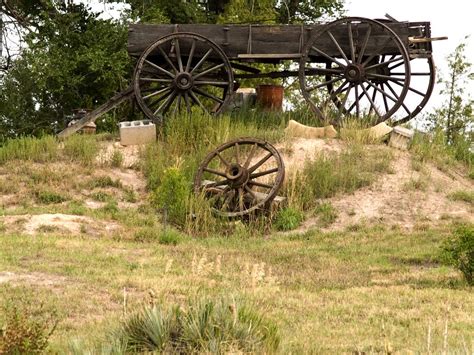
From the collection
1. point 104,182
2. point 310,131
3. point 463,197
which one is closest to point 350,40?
point 310,131

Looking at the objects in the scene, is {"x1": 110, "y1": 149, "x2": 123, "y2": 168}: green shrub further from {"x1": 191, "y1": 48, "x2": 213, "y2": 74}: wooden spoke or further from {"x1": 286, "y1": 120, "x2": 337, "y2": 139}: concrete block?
{"x1": 286, "y1": 120, "x2": 337, "y2": 139}: concrete block

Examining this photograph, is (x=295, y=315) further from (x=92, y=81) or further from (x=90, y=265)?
(x=92, y=81)

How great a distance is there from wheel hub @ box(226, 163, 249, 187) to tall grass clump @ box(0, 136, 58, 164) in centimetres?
384

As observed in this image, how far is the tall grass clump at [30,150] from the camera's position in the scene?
53.5 feet

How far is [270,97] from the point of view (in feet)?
61.4

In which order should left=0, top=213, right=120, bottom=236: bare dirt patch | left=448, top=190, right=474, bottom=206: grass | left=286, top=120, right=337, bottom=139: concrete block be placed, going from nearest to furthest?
left=0, top=213, right=120, bottom=236: bare dirt patch → left=448, top=190, right=474, bottom=206: grass → left=286, top=120, right=337, bottom=139: concrete block

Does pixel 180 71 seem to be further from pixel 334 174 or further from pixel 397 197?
pixel 397 197

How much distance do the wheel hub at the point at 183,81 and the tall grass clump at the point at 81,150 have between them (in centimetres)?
189

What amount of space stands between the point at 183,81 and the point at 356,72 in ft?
10.7

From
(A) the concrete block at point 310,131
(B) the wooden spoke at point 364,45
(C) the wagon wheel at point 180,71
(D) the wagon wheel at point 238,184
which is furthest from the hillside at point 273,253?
(B) the wooden spoke at point 364,45

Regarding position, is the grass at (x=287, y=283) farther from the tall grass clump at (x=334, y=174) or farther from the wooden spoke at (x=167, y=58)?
the wooden spoke at (x=167, y=58)

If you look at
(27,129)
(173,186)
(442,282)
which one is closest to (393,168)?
(173,186)

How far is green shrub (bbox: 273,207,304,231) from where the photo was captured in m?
13.8

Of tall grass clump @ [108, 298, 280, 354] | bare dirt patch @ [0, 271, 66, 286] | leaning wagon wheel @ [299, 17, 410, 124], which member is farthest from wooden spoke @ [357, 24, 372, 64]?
tall grass clump @ [108, 298, 280, 354]
